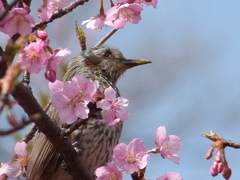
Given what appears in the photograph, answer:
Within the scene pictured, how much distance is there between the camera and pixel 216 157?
2793mm

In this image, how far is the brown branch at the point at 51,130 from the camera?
2502 millimetres

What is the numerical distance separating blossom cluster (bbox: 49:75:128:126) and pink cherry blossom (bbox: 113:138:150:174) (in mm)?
175

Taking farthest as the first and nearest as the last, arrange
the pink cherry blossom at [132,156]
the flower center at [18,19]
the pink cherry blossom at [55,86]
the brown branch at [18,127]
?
the pink cherry blossom at [55,86] < the pink cherry blossom at [132,156] < the flower center at [18,19] < the brown branch at [18,127]

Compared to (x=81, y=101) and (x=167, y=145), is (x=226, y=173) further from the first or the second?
(x=81, y=101)

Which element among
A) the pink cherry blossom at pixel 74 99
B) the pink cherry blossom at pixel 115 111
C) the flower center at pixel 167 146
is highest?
the pink cherry blossom at pixel 74 99

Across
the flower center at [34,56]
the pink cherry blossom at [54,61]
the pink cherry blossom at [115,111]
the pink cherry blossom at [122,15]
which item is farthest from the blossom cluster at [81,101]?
the pink cherry blossom at [122,15]

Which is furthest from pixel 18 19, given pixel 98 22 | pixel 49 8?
pixel 98 22

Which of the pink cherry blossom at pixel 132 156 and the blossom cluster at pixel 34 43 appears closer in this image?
the blossom cluster at pixel 34 43

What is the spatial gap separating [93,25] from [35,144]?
1250mm

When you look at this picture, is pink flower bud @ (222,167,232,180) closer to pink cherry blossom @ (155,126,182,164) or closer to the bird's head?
pink cherry blossom @ (155,126,182,164)

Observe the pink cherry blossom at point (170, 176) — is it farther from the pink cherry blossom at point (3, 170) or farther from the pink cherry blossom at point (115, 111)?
the pink cherry blossom at point (3, 170)

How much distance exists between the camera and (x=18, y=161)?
289 cm

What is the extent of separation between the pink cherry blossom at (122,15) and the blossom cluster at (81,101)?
0.55 metres

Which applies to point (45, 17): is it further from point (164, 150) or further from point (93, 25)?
point (164, 150)
